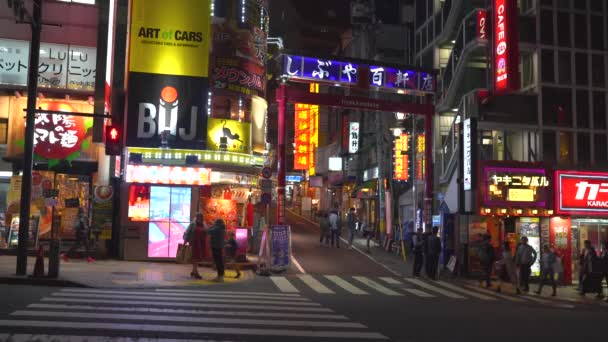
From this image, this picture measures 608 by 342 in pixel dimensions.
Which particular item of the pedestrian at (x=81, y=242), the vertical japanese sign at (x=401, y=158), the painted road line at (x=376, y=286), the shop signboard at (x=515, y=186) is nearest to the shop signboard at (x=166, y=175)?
the pedestrian at (x=81, y=242)

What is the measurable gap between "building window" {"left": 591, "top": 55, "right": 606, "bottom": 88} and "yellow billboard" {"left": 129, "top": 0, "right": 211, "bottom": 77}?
1726 centimetres

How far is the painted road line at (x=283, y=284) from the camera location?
56.1ft

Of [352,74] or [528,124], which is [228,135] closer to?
[352,74]

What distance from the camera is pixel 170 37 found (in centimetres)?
2584

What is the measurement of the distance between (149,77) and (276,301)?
47.6 feet

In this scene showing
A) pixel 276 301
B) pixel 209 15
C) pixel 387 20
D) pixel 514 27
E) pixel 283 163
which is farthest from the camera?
pixel 387 20

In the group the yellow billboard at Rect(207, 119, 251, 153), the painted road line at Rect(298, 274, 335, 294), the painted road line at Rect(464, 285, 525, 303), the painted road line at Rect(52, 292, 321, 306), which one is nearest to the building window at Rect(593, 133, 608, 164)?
the painted road line at Rect(464, 285, 525, 303)

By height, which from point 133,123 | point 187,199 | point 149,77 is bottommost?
point 187,199

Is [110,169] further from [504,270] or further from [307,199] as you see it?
[307,199]

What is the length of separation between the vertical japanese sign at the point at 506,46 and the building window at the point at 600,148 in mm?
5818

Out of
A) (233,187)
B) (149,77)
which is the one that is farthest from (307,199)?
(149,77)

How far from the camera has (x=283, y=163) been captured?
2302 centimetres

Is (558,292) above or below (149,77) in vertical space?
below

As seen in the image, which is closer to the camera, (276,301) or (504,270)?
(276,301)
